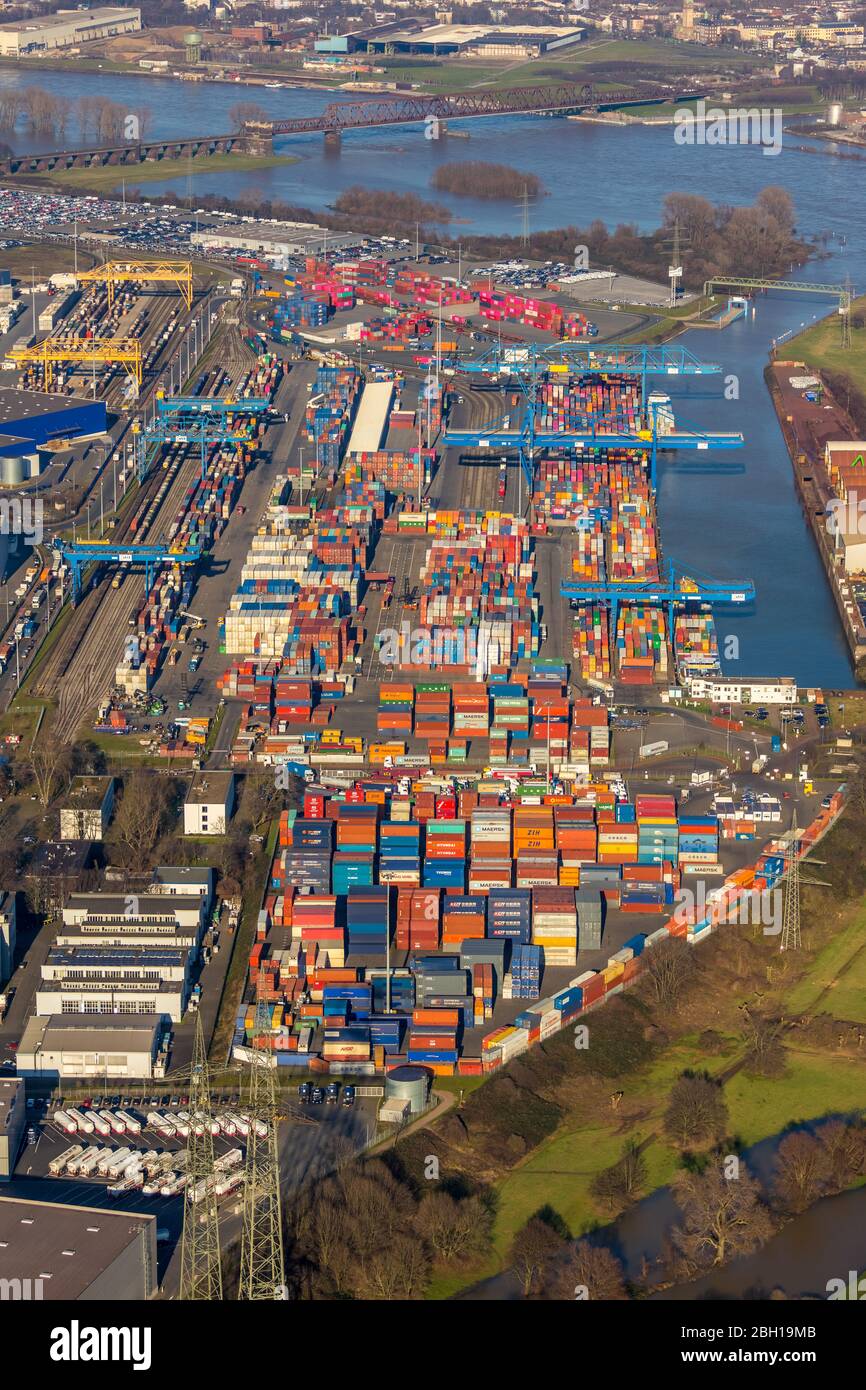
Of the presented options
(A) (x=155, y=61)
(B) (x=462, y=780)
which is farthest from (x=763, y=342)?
(A) (x=155, y=61)

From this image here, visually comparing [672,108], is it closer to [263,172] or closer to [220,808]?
[263,172]

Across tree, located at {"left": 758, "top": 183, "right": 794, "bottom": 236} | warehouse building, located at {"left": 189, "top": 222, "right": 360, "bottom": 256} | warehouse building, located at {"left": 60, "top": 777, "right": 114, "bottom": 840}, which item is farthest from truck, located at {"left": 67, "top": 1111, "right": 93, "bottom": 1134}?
tree, located at {"left": 758, "top": 183, "right": 794, "bottom": 236}

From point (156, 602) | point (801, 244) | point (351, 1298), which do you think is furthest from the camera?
point (801, 244)

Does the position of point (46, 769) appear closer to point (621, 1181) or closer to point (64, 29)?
point (621, 1181)

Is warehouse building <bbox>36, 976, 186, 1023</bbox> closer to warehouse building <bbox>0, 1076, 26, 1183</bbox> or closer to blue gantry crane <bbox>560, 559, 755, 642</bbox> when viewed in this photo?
warehouse building <bbox>0, 1076, 26, 1183</bbox>

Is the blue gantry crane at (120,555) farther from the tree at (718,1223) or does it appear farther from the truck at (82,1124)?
the tree at (718,1223)

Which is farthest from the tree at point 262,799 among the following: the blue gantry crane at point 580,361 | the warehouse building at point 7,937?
the blue gantry crane at point 580,361
